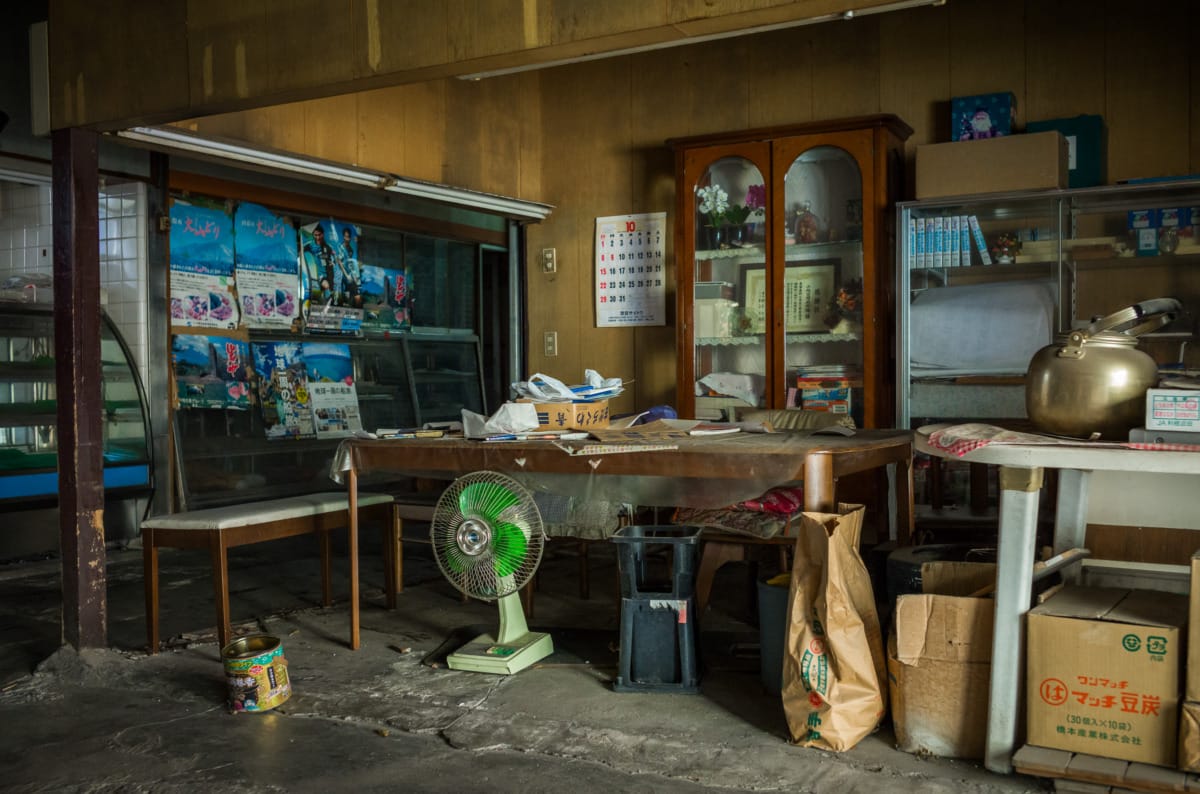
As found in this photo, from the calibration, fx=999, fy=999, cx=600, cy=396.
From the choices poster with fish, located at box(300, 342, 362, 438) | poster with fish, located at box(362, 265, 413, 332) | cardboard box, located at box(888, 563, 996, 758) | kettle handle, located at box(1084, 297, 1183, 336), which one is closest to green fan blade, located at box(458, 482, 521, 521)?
cardboard box, located at box(888, 563, 996, 758)

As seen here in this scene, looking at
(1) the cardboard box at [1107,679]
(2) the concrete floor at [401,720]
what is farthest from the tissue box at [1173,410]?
(2) the concrete floor at [401,720]

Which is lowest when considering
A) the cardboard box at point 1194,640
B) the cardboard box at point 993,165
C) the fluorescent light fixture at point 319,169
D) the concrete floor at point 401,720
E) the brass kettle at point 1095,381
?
the concrete floor at point 401,720

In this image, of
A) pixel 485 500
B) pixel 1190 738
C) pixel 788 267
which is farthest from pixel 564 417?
pixel 788 267

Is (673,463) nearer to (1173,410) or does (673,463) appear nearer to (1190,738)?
(1173,410)

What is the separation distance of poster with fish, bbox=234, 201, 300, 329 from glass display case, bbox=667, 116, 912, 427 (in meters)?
2.28

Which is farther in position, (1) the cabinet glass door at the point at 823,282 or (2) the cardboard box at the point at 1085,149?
(1) the cabinet glass door at the point at 823,282

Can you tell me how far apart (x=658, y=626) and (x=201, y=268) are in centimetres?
368

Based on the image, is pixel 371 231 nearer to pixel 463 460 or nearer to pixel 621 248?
pixel 621 248

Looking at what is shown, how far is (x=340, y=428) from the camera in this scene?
19.9 ft

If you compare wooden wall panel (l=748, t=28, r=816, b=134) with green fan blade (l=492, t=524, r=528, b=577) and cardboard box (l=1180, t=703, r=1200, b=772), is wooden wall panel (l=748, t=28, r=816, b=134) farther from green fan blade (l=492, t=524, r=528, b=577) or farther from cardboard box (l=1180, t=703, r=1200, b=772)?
cardboard box (l=1180, t=703, r=1200, b=772)

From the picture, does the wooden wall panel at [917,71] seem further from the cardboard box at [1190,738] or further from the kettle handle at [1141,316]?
the cardboard box at [1190,738]

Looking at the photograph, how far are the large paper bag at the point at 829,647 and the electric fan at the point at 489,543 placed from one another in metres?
0.85

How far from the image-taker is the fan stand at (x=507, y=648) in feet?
10.2

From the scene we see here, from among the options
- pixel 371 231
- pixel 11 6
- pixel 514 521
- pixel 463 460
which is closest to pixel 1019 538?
pixel 514 521
